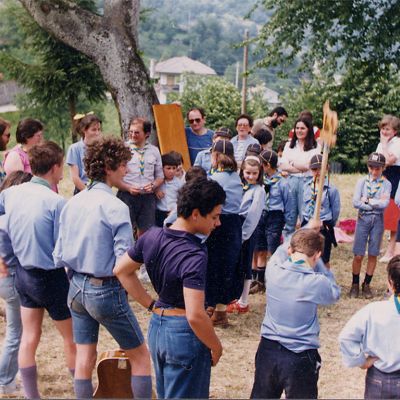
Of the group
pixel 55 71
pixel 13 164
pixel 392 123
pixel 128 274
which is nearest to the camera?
pixel 128 274

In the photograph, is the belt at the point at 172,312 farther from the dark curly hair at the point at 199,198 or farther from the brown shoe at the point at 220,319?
the brown shoe at the point at 220,319

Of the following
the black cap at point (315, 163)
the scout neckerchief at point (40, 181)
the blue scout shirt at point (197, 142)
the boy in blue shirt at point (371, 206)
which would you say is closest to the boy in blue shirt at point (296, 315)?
the scout neckerchief at point (40, 181)

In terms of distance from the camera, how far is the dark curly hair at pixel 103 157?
14.1 feet

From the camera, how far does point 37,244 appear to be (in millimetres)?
4621

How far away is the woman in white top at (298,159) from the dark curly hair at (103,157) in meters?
3.79

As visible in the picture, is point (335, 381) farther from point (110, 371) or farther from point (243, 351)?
point (110, 371)

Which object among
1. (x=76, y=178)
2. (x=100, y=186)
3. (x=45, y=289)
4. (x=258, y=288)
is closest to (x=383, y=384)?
(x=100, y=186)

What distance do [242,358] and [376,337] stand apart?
2.63 m

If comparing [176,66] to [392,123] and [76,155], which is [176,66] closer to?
[392,123]

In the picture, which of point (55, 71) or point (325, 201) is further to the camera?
point (55, 71)

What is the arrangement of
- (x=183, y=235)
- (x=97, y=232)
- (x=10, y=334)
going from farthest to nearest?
(x=10, y=334)
(x=97, y=232)
(x=183, y=235)

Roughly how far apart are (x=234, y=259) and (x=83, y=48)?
4833 mm

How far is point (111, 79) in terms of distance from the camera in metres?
10.1

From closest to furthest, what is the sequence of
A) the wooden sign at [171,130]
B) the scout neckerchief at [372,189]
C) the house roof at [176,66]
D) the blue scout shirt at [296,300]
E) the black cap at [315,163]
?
the blue scout shirt at [296,300] → the black cap at [315,163] → the scout neckerchief at [372,189] → the wooden sign at [171,130] → the house roof at [176,66]
